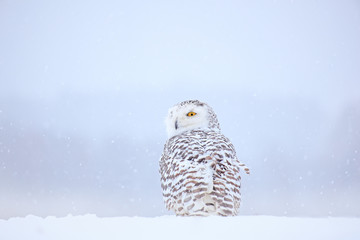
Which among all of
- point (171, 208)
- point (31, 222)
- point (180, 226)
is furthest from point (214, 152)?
point (31, 222)

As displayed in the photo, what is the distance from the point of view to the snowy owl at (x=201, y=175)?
6.61ft

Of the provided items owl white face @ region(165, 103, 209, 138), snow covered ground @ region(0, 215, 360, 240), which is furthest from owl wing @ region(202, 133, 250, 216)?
snow covered ground @ region(0, 215, 360, 240)

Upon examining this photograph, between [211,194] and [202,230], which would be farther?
[211,194]

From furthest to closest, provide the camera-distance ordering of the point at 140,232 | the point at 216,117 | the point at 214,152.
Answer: the point at 216,117 < the point at 214,152 < the point at 140,232

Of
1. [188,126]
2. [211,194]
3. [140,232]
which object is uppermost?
[188,126]

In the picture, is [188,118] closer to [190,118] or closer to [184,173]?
[190,118]

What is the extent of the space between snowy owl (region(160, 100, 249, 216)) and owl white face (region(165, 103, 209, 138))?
11.2 inches

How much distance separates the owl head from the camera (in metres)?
3.20

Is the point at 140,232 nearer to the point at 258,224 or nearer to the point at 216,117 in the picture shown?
the point at 258,224

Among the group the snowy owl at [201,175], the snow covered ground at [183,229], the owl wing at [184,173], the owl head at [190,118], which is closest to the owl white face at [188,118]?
the owl head at [190,118]

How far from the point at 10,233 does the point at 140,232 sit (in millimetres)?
483

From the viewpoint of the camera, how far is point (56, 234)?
1172 mm

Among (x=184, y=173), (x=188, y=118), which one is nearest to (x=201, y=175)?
(x=184, y=173)

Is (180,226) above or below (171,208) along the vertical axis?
below
